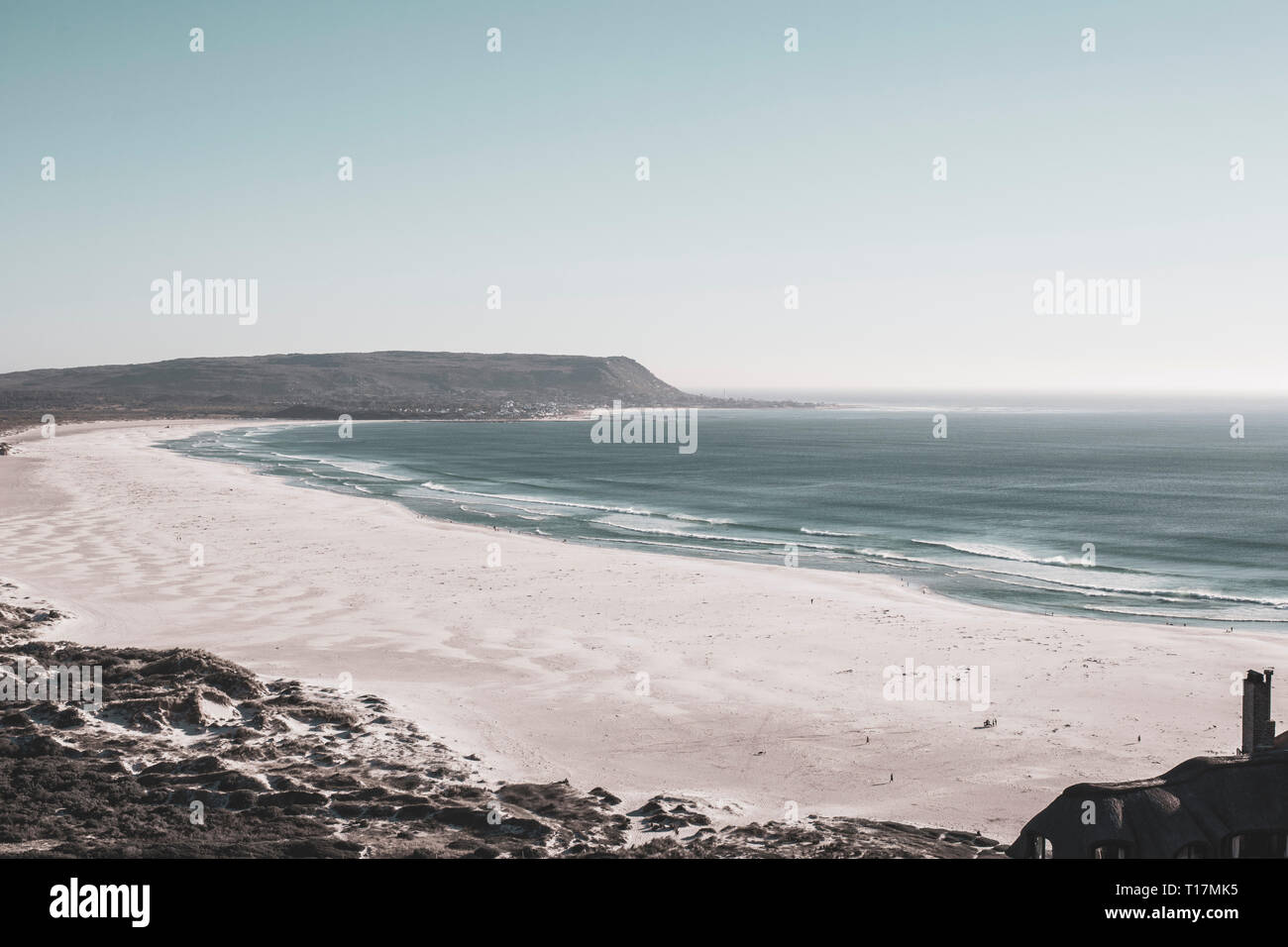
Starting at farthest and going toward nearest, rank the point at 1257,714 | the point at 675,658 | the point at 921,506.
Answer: the point at 921,506
the point at 675,658
the point at 1257,714

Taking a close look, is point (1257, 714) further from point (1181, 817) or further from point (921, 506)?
point (921, 506)

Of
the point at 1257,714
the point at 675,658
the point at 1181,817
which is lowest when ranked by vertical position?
the point at 675,658

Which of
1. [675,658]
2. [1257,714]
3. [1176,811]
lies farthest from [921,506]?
[1176,811]

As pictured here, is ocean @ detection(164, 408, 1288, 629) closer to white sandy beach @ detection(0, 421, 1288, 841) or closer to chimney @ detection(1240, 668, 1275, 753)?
white sandy beach @ detection(0, 421, 1288, 841)

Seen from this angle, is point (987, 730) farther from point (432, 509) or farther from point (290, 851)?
point (432, 509)

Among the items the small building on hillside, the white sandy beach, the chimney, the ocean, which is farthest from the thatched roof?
the ocean

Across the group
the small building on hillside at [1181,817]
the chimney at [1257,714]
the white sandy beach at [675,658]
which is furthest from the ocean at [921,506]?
the small building on hillside at [1181,817]
